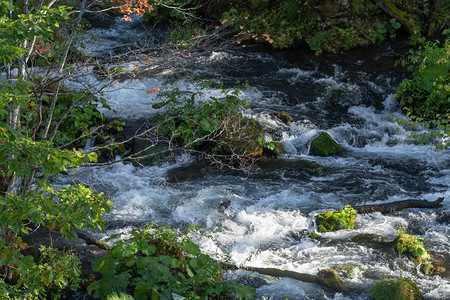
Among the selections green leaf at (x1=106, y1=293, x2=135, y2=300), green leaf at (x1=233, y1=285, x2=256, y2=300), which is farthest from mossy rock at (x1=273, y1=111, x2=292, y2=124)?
green leaf at (x1=106, y1=293, x2=135, y2=300)

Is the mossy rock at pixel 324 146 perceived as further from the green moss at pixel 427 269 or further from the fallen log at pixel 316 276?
the fallen log at pixel 316 276

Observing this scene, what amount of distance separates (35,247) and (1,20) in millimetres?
3473

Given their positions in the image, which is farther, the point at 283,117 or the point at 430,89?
the point at 283,117

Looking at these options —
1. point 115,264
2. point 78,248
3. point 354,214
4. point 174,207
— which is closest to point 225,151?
point 174,207

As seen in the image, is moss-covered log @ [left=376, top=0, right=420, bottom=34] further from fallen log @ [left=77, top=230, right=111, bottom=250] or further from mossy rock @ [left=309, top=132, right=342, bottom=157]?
fallen log @ [left=77, top=230, right=111, bottom=250]

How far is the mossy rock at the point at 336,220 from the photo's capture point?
24.5 ft

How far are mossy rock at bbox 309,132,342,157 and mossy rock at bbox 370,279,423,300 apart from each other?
15.3 feet

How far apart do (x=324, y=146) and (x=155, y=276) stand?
608 cm

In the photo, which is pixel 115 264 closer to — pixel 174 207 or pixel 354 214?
pixel 174 207

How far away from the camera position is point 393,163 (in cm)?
985

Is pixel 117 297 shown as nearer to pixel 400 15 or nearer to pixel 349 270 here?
pixel 349 270

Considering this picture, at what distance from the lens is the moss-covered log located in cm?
1523

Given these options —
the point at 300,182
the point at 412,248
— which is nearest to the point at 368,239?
the point at 412,248

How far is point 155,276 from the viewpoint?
5129 mm
